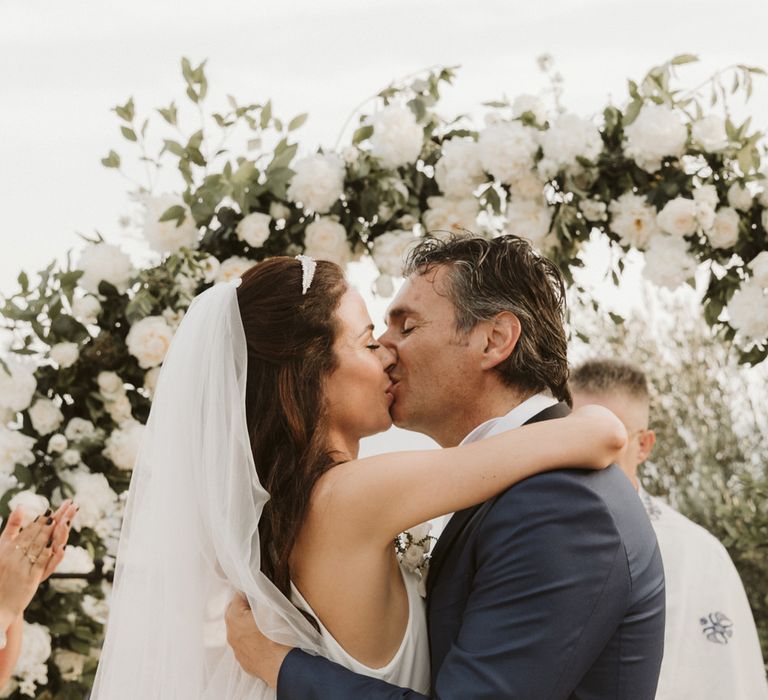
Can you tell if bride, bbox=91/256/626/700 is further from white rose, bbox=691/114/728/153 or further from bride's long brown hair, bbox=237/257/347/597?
white rose, bbox=691/114/728/153

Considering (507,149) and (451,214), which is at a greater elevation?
(507,149)

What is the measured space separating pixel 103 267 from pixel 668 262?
2.30 metres

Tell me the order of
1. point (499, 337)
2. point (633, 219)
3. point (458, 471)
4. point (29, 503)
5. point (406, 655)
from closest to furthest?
point (458, 471) < point (406, 655) < point (499, 337) < point (29, 503) < point (633, 219)

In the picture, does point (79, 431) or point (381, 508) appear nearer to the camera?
point (381, 508)

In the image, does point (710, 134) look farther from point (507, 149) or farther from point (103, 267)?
point (103, 267)

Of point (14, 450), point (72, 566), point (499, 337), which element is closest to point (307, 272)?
point (499, 337)

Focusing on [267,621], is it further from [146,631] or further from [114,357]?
[114,357]

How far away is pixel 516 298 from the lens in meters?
3.23

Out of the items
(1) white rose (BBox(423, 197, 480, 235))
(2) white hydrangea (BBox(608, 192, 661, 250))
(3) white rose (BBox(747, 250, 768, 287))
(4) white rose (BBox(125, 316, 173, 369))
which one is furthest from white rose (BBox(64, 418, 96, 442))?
(3) white rose (BBox(747, 250, 768, 287))

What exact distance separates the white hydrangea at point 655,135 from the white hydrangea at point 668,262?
1.10 feet

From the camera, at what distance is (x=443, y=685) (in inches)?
102

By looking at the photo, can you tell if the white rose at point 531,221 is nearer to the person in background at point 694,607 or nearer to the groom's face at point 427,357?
the person in background at point 694,607

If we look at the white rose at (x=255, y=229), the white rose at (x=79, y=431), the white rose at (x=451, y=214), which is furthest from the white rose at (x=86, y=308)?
the white rose at (x=451, y=214)

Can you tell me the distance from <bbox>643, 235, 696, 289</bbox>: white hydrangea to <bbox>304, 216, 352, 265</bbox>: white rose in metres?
1.27
